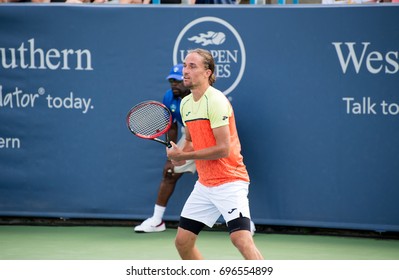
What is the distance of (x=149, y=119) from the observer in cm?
754

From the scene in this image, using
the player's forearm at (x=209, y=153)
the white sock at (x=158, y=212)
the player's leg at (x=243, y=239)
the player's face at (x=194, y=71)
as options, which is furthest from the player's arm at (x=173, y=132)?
the player's leg at (x=243, y=239)

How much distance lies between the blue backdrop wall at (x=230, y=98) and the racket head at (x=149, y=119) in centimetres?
262

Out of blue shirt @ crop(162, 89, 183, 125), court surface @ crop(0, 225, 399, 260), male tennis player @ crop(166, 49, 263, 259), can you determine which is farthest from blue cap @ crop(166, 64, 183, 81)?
male tennis player @ crop(166, 49, 263, 259)

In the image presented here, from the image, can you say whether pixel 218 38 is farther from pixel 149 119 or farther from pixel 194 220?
pixel 194 220

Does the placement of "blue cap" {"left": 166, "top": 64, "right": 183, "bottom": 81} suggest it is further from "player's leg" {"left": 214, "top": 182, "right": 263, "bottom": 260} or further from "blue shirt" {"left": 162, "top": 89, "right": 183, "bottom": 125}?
"player's leg" {"left": 214, "top": 182, "right": 263, "bottom": 260}

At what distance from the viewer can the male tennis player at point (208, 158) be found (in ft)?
23.0

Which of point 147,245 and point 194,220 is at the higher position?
point 194,220

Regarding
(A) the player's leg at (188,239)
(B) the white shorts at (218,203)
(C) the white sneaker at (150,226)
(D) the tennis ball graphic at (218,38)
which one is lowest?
(C) the white sneaker at (150,226)

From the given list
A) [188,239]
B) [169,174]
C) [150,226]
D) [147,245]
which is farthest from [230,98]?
[188,239]

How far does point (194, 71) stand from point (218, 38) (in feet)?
9.99

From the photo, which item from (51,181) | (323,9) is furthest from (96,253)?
(323,9)

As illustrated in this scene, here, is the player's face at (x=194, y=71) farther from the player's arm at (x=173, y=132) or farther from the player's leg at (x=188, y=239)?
the player's arm at (x=173, y=132)

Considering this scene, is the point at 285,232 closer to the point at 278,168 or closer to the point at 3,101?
the point at 278,168

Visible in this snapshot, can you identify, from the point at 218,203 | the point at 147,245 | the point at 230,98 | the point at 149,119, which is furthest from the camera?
the point at 230,98
